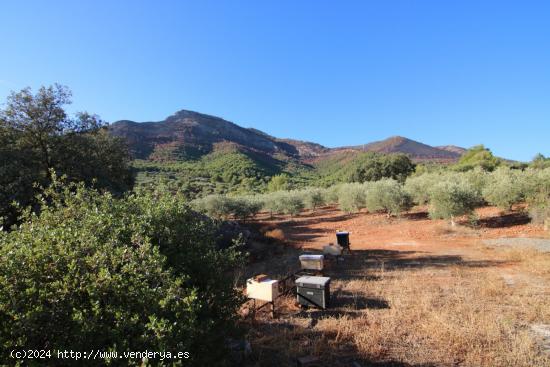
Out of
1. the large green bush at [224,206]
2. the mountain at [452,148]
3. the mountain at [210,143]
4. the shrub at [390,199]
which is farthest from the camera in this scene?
the mountain at [452,148]

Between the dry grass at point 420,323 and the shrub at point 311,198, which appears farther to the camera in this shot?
the shrub at point 311,198

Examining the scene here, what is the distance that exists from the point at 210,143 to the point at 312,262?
3398 inches

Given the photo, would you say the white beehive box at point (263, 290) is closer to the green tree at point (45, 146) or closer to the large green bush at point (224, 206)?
the green tree at point (45, 146)

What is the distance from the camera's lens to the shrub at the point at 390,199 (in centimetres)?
2366

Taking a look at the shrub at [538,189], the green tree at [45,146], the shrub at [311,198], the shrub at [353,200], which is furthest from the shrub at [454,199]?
the green tree at [45,146]

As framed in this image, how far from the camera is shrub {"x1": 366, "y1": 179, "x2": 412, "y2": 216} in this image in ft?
77.6

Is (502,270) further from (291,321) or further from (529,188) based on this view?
(529,188)

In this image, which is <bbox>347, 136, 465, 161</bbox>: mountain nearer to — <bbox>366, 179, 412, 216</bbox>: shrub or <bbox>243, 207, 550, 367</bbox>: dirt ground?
<bbox>366, 179, 412, 216</bbox>: shrub

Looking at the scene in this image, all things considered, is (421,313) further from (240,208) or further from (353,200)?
(353,200)

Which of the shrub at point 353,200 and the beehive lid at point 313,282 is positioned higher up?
the shrub at point 353,200

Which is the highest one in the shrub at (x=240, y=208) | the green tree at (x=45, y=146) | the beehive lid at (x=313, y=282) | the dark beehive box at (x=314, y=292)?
the green tree at (x=45, y=146)

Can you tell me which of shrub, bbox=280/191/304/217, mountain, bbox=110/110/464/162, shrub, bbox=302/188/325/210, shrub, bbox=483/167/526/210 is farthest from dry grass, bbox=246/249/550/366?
mountain, bbox=110/110/464/162

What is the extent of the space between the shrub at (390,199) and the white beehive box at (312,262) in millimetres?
16480

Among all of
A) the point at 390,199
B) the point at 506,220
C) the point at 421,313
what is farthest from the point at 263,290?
the point at 390,199
